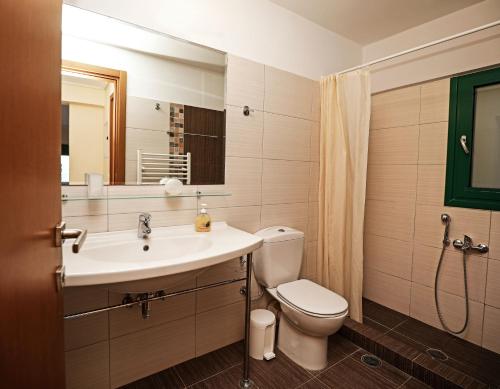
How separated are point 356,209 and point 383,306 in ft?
3.35

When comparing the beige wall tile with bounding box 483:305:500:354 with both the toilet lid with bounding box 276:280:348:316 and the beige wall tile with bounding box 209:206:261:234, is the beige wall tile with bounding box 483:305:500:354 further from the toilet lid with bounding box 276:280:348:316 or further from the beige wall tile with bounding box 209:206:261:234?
the beige wall tile with bounding box 209:206:261:234

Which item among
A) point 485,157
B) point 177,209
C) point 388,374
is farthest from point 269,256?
point 485,157

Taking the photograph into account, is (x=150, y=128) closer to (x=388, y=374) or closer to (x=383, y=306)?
(x=388, y=374)

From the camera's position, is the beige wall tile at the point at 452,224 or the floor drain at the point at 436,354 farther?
the beige wall tile at the point at 452,224

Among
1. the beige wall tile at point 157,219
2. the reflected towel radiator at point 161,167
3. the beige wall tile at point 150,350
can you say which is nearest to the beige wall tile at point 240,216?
the beige wall tile at point 157,219

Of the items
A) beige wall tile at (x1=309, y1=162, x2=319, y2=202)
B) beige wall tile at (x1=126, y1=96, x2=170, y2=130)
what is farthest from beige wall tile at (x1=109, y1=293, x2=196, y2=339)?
beige wall tile at (x1=309, y1=162, x2=319, y2=202)

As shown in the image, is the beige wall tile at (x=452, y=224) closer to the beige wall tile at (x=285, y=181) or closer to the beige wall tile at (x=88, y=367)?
the beige wall tile at (x=285, y=181)

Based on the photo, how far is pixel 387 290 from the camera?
2.38m

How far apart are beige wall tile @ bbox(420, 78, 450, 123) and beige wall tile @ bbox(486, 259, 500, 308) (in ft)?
3.34

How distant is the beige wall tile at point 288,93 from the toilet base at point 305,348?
1485 mm

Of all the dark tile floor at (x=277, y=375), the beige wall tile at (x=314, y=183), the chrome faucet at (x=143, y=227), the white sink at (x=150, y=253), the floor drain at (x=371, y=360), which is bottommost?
the dark tile floor at (x=277, y=375)

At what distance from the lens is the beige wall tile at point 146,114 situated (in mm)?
1490

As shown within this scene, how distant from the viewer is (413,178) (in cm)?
220

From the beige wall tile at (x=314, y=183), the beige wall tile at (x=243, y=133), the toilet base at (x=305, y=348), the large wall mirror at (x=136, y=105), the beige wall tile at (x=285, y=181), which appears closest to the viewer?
the large wall mirror at (x=136, y=105)
